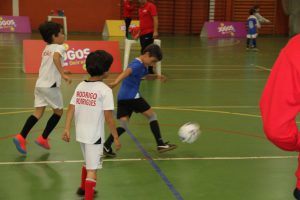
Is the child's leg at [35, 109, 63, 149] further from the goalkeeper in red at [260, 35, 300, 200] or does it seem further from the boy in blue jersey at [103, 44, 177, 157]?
the goalkeeper in red at [260, 35, 300, 200]

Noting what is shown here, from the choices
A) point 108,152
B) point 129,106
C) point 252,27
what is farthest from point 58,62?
point 252,27

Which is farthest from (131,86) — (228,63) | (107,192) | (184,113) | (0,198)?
(228,63)

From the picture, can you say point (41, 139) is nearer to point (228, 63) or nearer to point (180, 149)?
point (180, 149)

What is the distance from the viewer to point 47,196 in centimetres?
476

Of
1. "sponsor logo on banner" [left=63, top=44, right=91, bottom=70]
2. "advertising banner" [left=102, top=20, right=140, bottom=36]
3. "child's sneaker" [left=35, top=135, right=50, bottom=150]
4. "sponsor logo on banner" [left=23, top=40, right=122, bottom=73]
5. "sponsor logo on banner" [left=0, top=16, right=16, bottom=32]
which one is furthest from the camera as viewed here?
"advertising banner" [left=102, top=20, right=140, bottom=36]

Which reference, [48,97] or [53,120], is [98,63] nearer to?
[48,97]

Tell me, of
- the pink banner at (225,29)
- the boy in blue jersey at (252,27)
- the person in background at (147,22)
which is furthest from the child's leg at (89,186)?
the pink banner at (225,29)

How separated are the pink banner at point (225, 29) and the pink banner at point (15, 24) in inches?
374

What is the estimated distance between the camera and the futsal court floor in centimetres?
498

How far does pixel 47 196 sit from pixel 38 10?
23641 mm

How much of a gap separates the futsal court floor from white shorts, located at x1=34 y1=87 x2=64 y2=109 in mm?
612

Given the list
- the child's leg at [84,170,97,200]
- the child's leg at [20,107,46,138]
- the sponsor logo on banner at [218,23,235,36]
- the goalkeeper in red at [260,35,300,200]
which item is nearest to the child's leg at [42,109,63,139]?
the child's leg at [20,107,46,138]

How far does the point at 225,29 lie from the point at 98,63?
78.0ft

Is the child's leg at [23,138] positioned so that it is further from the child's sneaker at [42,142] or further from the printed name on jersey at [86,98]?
the printed name on jersey at [86,98]
